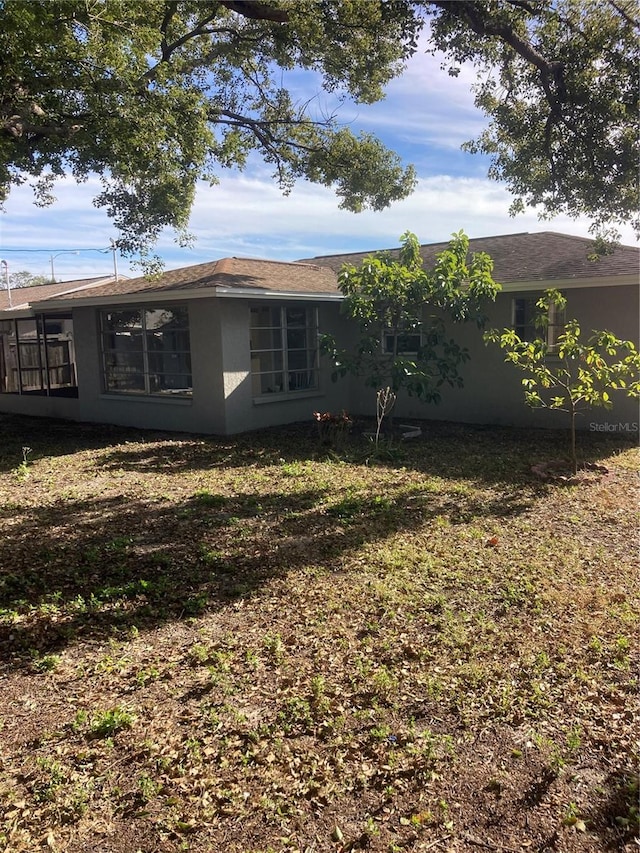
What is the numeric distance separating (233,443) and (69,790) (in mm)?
8321

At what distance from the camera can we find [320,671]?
3.82 m


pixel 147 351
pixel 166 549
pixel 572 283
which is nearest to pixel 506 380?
pixel 572 283

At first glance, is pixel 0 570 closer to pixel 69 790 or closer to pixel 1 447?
pixel 69 790

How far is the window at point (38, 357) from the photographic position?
1645cm

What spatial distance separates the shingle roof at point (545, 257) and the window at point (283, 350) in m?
3.25

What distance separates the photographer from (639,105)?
816cm

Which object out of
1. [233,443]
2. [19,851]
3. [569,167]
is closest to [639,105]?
[569,167]

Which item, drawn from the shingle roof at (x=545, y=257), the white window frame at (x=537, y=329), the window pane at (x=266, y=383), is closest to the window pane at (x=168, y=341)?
the window pane at (x=266, y=383)

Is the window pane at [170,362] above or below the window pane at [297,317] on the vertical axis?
below

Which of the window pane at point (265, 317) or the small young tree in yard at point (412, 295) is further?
the window pane at point (265, 317)

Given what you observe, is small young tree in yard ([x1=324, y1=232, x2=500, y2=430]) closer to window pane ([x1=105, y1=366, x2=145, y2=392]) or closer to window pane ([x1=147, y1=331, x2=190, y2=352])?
window pane ([x1=147, y1=331, x2=190, y2=352])

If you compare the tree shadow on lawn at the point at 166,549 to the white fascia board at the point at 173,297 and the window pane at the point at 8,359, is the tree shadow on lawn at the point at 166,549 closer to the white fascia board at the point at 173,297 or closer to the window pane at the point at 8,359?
the white fascia board at the point at 173,297

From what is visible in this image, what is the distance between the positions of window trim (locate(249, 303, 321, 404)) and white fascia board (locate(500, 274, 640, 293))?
4141 mm

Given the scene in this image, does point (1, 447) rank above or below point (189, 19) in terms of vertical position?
below
